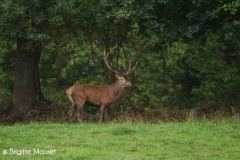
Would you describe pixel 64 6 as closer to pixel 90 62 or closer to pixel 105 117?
pixel 105 117

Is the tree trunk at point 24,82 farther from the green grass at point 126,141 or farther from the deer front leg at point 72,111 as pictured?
the green grass at point 126,141

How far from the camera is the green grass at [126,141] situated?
442 inches

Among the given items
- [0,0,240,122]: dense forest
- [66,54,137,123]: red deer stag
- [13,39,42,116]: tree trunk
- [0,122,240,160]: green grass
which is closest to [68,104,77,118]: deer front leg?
[66,54,137,123]: red deer stag

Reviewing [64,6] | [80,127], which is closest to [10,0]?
[64,6]

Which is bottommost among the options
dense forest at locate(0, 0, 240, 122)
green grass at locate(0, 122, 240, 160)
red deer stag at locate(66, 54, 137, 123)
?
green grass at locate(0, 122, 240, 160)

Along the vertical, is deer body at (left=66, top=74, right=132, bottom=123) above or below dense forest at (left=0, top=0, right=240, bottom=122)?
below

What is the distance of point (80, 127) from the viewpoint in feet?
49.1

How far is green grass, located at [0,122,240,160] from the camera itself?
442 inches

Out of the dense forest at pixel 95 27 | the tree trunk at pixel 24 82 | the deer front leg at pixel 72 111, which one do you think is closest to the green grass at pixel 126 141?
the deer front leg at pixel 72 111

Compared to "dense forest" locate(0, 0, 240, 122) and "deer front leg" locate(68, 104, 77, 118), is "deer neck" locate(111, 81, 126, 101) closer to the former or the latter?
"deer front leg" locate(68, 104, 77, 118)

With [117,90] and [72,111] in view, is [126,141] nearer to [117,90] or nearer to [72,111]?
[72,111]

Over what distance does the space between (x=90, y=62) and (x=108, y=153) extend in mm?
19920

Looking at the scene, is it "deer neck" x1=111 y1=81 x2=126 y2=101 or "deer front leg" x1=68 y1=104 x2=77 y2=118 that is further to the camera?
"deer neck" x1=111 y1=81 x2=126 y2=101

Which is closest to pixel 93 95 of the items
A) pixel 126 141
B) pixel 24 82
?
pixel 24 82
